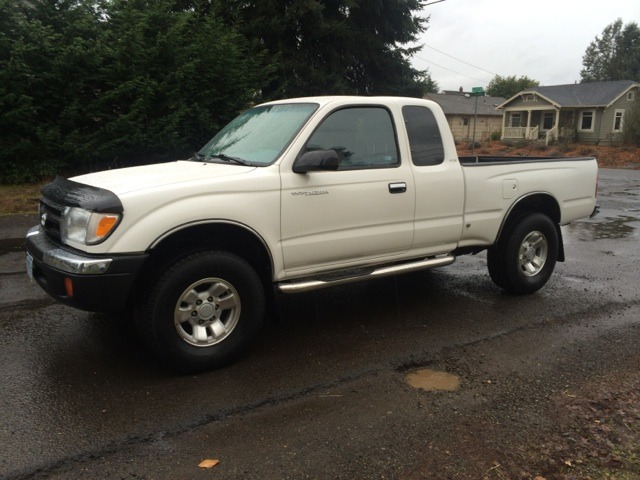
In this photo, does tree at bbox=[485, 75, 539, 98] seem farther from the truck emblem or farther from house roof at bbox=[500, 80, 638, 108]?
the truck emblem

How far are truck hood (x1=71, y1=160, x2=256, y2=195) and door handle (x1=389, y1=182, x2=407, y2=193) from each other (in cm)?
122

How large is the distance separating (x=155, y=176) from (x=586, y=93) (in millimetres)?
48606

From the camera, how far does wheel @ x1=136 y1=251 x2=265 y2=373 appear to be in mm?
3602

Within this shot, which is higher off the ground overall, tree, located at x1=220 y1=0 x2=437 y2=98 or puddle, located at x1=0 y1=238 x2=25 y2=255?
tree, located at x1=220 y1=0 x2=437 y2=98

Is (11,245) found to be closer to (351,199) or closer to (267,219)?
(267,219)

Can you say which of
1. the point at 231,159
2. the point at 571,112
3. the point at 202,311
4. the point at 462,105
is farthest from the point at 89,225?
the point at 462,105

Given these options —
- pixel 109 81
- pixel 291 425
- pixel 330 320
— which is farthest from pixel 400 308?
pixel 109 81

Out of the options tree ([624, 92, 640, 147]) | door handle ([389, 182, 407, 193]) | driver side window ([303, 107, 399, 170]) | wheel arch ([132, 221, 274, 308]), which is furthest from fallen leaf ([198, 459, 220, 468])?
tree ([624, 92, 640, 147])

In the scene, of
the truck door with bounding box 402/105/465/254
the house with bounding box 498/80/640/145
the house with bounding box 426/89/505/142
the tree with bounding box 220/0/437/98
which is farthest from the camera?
the house with bounding box 426/89/505/142

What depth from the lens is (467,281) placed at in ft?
20.9

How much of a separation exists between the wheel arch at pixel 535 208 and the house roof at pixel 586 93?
4147cm

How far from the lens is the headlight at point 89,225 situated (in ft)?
11.2

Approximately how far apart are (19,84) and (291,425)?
34.0 feet

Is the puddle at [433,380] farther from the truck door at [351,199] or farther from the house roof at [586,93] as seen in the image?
the house roof at [586,93]
